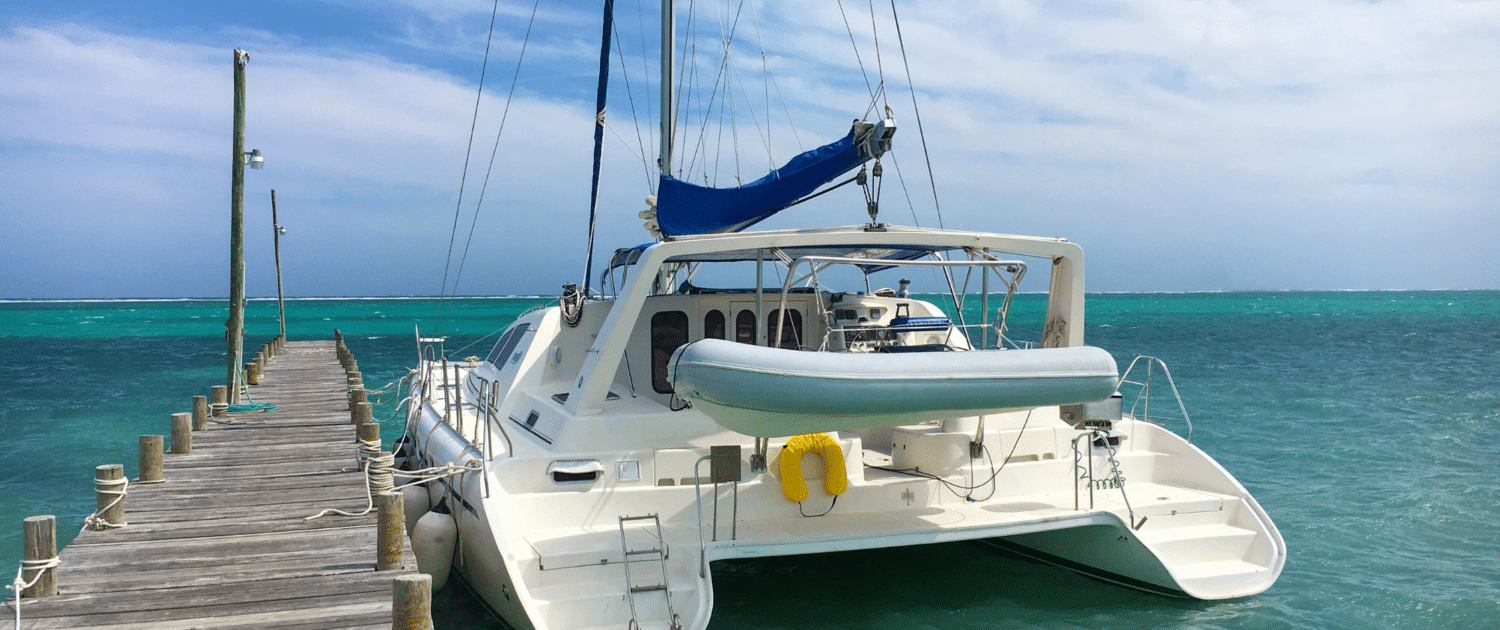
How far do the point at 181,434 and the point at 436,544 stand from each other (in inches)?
157

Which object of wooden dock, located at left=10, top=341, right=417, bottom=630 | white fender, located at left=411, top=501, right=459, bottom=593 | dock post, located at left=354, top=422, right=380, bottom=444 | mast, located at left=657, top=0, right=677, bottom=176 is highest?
mast, located at left=657, top=0, right=677, bottom=176

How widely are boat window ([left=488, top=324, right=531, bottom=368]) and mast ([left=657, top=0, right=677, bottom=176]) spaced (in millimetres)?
2416

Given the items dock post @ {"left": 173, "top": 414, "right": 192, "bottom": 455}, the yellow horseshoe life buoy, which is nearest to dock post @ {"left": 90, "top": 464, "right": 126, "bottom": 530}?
dock post @ {"left": 173, "top": 414, "right": 192, "bottom": 455}

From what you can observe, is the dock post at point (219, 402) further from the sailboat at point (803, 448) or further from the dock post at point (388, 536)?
the dock post at point (388, 536)

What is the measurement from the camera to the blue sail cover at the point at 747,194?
8625 millimetres

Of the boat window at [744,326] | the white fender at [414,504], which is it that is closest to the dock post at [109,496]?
the white fender at [414,504]

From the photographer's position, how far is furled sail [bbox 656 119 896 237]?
8.52m

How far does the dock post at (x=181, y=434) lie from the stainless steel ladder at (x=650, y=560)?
5477 mm

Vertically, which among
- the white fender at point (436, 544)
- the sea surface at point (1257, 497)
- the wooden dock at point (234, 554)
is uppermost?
the wooden dock at point (234, 554)

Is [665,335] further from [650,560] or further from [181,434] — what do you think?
[181,434]

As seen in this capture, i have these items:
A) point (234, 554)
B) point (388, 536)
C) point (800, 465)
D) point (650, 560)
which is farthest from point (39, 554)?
point (800, 465)

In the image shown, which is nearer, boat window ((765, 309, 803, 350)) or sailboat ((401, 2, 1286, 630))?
sailboat ((401, 2, 1286, 630))

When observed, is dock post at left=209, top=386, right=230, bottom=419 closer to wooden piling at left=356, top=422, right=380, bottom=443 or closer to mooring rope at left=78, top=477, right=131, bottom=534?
wooden piling at left=356, top=422, right=380, bottom=443

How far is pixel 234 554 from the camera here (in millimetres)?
6570
